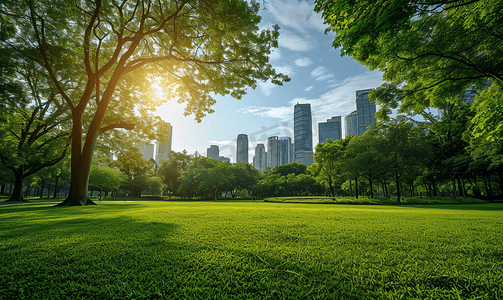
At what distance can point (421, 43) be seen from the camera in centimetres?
782

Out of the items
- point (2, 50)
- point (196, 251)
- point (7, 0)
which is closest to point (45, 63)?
point (2, 50)

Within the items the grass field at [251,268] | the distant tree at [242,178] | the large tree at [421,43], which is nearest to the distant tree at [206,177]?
the distant tree at [242,178]

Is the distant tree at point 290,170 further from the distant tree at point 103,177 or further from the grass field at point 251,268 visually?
the grass field at point 251,268

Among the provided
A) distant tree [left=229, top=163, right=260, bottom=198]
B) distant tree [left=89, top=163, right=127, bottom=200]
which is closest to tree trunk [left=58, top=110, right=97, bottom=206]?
distant tree [left=89, top=163, right=127, bottom=200]

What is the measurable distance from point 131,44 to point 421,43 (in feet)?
50.6

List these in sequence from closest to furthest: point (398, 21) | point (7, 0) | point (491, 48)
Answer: point (398, 21), point (491, 48), point (7, 0)

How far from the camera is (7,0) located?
30.8ft

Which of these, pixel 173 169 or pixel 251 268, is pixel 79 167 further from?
pixel 173 169

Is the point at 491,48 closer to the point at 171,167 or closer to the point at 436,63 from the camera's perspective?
the point at 436,63

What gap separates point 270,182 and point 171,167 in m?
27.9

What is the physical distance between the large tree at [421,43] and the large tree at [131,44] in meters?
6.04

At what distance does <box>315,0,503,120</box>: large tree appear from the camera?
14.1 ft

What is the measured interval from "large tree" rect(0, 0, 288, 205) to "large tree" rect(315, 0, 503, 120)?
19.8 feet

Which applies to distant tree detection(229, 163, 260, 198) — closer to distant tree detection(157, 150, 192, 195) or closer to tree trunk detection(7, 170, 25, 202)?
distant tree detection(157, 150, 192, 195)
